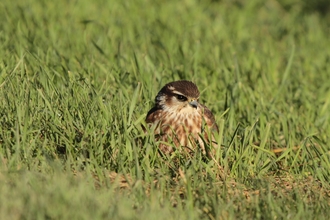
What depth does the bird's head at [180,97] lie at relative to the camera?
7.07 metres

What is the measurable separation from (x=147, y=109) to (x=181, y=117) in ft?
1.59

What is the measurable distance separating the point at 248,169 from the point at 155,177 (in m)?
0.88

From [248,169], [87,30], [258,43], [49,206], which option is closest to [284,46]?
[258,43]

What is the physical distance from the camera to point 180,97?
7141 millimetres

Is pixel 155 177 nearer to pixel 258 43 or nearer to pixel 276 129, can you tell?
pixel 276 129

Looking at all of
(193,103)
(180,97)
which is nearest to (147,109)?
(180,97)

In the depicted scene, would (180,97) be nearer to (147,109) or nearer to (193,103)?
(193,103)

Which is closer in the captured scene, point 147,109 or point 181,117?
point 181,117

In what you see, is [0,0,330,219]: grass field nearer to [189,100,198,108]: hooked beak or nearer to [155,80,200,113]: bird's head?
[155,80,200,113]: bird's head

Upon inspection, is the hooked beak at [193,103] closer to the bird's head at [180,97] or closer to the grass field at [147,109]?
the bird's head at [180,97]

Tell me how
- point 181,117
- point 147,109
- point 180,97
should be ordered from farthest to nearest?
point 147,109 < point 180,97 < point 181,117

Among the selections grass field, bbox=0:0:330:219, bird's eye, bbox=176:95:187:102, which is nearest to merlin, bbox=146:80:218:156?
bird's eye, bbox=176:95:187:102

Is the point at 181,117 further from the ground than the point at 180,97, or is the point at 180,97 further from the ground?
the point at 180,97

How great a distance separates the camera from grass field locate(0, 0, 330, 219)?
16.6 ft
